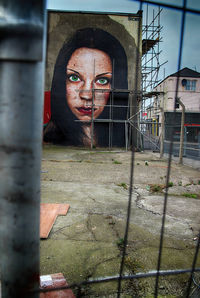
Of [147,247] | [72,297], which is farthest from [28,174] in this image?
[147,247]

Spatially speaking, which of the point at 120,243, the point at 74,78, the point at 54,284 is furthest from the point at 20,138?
the point at 74,78

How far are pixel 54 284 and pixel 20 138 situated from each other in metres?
1.18

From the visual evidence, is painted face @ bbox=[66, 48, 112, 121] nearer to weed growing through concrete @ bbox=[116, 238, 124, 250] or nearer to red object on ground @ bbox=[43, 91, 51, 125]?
red object on ground @ bbox=[43, 91, 51, 125]

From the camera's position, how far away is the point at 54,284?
4.76 feet

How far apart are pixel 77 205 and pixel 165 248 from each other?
4.45 feet

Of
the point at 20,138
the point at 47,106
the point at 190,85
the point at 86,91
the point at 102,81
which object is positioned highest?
the point at 190,85

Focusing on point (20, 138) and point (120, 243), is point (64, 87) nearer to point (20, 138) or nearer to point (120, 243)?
point (120, 243)

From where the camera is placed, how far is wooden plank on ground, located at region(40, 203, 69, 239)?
2.32 meters

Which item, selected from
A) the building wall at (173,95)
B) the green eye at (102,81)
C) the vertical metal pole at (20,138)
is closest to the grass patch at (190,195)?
the vertical metal pole at (20,138)

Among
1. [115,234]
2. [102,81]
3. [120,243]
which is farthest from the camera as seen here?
[102,81]

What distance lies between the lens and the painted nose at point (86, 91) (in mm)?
12383

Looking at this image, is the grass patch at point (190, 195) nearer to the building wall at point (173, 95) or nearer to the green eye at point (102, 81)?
the green eye at point (102, 81)

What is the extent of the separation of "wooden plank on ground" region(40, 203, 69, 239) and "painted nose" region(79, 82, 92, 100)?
994 centimetres

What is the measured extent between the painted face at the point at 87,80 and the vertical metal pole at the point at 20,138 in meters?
11.9
